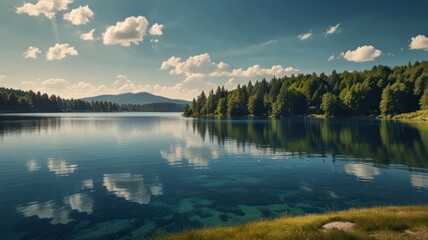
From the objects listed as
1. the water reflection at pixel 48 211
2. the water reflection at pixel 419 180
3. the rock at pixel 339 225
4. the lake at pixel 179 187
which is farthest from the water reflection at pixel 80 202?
the water reflection at pixel 419 180

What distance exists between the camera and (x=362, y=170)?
37.0m

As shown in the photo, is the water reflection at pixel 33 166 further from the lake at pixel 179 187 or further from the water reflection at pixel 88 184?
the water reflection at pixel 88 184

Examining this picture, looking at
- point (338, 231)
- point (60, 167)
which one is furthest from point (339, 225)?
point (60, 167)

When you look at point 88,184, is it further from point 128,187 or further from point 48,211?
point 48,211

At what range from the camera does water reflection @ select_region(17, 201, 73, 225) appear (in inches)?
803

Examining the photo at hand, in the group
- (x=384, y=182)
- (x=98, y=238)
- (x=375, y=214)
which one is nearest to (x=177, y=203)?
(x=98, y=238)

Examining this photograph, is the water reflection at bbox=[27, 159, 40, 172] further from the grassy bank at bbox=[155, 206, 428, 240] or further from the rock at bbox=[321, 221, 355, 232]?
the rock at bbox=[321, 221, 355, 232]

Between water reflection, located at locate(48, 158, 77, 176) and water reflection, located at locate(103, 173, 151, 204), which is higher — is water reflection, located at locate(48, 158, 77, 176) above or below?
above

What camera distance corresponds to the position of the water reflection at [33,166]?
37219 millimetres

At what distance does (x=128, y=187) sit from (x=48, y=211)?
7.90 m

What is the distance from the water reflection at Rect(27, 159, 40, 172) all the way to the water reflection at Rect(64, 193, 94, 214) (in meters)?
14.8

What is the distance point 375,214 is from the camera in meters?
17.8

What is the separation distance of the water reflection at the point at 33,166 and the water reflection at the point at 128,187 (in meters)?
10.4

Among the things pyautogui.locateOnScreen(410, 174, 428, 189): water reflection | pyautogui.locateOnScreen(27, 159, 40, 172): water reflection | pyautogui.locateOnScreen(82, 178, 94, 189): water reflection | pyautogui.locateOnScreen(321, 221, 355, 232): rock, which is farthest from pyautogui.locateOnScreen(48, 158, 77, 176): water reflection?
pyautogui.locateOnScreen(410, 174, 428, 189): water reflection
